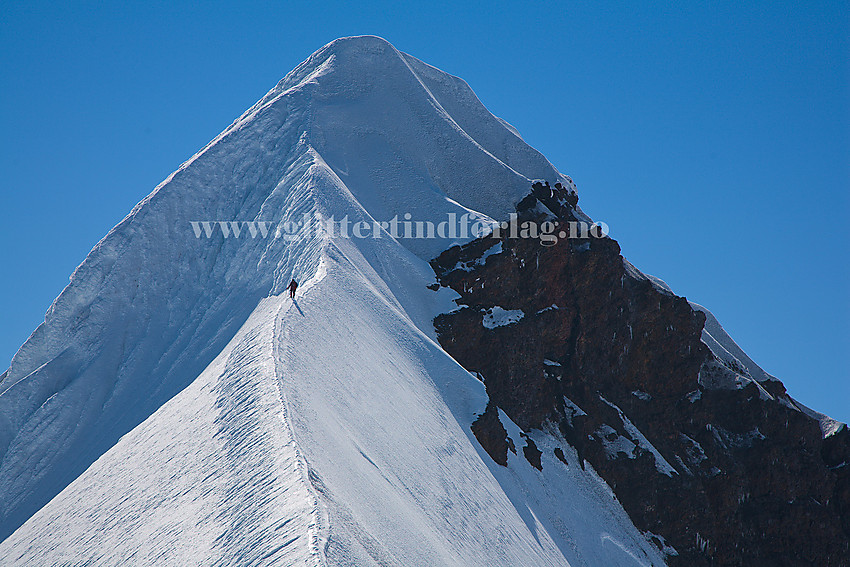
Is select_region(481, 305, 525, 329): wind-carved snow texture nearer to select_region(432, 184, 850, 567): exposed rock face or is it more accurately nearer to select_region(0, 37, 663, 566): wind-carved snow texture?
select_region(432, 184, 850, 567): exposed rock face

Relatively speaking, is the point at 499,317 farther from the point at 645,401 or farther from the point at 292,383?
the point at 292,383

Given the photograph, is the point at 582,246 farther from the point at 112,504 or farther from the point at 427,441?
the point at 112,504

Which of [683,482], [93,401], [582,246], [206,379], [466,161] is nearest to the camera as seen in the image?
[206,379]

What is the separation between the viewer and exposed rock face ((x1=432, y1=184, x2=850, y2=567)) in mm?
53812

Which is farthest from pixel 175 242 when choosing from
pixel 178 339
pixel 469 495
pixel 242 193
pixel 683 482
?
pixel 683 482

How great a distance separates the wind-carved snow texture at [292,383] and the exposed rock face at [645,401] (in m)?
2.68

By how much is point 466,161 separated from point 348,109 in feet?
41.5

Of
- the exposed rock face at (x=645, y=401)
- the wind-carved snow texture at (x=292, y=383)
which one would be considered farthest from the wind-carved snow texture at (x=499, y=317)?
the wind-carved snow texture at (x=292, y=383)

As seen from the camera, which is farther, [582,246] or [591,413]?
[582,246]

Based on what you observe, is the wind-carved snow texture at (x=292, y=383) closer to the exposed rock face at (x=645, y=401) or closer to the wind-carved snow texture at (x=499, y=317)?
the exposed rock face at (x=645, y=401)

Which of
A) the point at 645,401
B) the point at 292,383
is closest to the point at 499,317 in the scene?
the point at 645,401

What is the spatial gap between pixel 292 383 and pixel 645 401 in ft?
125

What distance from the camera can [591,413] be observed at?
56.5m

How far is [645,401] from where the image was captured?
6016cm
